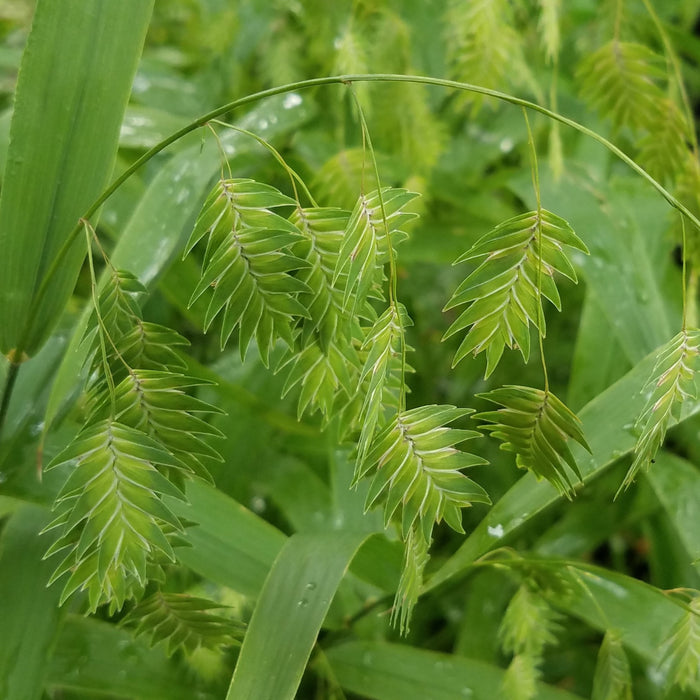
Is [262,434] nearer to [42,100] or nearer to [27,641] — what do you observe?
[27,641]

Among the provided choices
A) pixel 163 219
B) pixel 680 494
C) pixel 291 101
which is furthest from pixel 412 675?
pixel 291 101

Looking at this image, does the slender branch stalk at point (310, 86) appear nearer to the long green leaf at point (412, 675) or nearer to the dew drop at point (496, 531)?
the dew drop at point (496, 531)

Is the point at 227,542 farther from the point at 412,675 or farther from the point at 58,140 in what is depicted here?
the point at 58,140

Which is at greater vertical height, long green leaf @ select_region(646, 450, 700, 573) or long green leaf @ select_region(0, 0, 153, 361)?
long green leaf @ select_region(0, 0, 153, 361)

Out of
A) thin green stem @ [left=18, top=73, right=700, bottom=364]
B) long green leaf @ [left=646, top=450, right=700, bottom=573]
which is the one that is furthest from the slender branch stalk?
long green leaf @ [left=646, top=450, right=700, bottom=573]

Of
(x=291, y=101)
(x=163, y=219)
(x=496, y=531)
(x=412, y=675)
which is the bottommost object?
(x=412, y=675)

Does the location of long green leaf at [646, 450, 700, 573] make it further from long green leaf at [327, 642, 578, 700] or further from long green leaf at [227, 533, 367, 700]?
long green leaf at [227, 533, 367, 700]
